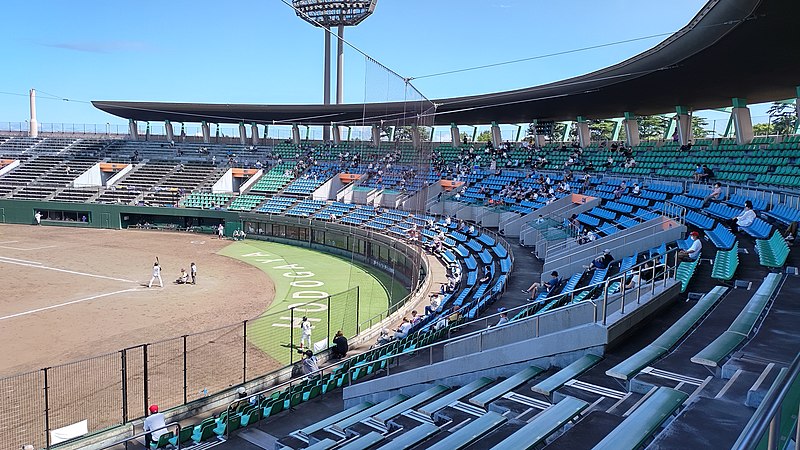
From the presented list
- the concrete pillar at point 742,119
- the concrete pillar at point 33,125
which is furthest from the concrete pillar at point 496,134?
the concrete pillar at point 33,125

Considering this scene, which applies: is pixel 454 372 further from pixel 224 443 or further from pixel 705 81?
pixel 705 81

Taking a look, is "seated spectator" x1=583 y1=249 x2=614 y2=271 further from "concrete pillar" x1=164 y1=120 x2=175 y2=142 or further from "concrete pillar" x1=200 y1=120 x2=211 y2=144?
"concrete pillar" x1=164 y1=120 x2=175 y2=142

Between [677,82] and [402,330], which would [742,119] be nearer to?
[677,82]

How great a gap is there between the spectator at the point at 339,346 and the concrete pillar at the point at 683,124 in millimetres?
25860

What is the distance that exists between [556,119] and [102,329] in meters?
35.7

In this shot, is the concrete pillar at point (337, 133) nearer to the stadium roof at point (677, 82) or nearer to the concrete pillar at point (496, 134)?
the stadium roof at point (677, 82)

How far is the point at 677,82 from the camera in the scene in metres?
23.9

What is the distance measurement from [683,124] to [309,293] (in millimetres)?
23659

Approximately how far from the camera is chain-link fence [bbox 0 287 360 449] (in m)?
11.0

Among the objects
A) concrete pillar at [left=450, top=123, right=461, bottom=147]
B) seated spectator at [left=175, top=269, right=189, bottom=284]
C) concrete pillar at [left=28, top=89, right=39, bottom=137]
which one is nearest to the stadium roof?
concrete pillar at [left=450, top=123, right=461, bottom=147]

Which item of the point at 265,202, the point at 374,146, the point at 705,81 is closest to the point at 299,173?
the point at 265,202

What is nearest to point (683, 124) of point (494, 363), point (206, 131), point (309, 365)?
point (309, 365)

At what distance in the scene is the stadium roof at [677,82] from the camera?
1506 centimetres

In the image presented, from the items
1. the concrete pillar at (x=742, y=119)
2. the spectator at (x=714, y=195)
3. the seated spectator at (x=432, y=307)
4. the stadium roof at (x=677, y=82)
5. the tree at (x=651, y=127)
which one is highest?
the tree at (x=651, y=127)
